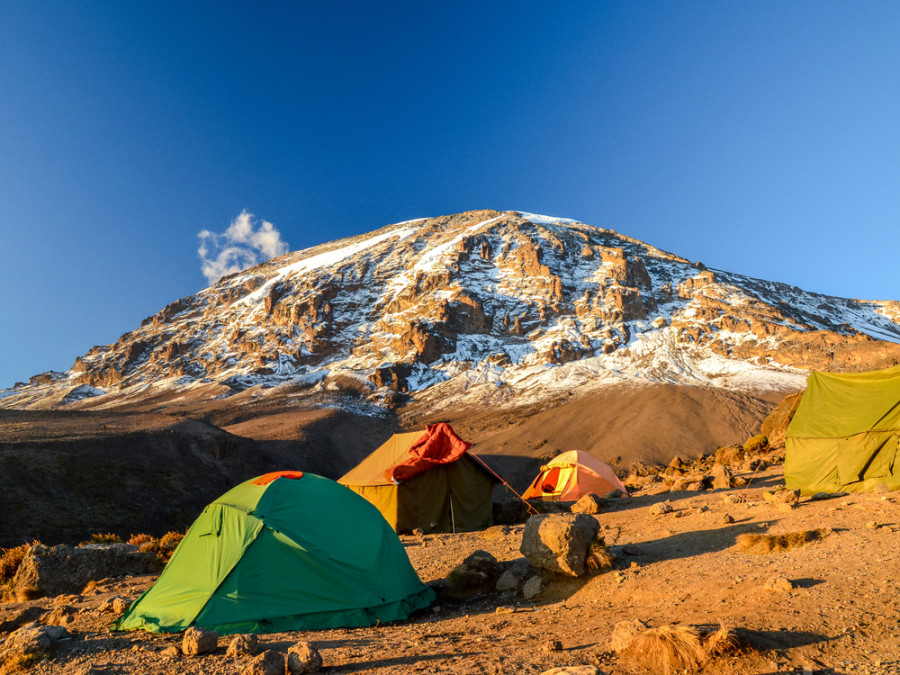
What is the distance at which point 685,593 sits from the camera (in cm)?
629

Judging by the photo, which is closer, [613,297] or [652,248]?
[613,297]

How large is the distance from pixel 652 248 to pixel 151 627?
148192mm

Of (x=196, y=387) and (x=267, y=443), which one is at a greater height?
(x=196, y=387)

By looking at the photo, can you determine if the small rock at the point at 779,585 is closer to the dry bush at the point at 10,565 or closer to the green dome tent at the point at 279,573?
the green dome tent at the point at 279,573

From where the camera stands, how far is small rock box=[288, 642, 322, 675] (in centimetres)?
→ 472

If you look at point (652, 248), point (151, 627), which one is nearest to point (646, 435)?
point (151, 627)

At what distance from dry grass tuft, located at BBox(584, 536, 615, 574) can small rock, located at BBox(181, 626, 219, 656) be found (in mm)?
5202

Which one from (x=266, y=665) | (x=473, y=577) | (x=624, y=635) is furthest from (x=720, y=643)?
(x=473, y=577)

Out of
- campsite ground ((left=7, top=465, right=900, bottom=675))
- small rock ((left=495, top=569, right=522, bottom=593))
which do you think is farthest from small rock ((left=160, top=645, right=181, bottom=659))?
small rock ((left=495, top=569, right=522, bottom=593))

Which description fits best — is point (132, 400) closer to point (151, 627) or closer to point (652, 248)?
point (151, 627)

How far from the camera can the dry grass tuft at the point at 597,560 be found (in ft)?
24.8

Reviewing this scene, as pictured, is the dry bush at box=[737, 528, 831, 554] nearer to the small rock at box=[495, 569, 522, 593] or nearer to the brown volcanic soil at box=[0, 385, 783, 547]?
the small rock at box=[495, 569, 522, 593]

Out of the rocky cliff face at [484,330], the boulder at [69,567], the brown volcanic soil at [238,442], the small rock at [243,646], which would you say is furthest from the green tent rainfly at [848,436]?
the rocky cliff face at [484,330]

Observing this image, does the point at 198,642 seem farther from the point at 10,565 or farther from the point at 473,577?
the point at 10,565
